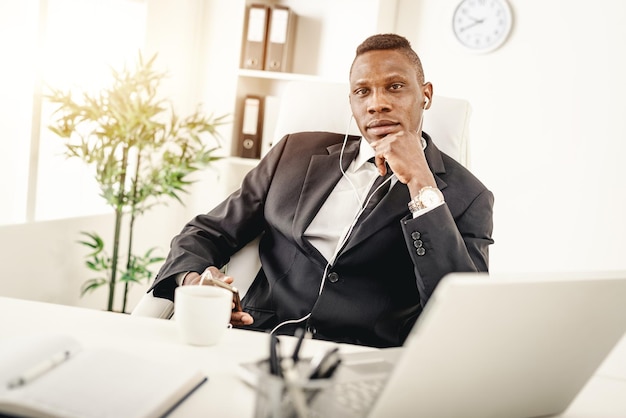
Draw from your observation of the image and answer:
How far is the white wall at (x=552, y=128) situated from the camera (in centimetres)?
299

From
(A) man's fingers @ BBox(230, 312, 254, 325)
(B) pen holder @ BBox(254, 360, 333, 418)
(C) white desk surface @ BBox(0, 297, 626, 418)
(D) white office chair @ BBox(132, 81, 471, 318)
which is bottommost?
(A) man's fingers @ BBox(230, 312, 254, 325)

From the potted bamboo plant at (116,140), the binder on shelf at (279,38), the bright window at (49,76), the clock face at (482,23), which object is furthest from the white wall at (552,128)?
the bright window at (49,76)

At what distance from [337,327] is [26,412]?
2.86ft

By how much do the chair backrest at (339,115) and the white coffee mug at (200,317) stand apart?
883 mm

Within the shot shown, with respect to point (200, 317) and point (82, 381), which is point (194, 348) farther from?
point (82, 381)

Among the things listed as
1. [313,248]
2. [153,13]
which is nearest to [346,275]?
[313,248]

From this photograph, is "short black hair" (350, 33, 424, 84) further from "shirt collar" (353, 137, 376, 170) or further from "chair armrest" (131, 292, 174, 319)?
"chair armrest" (131, 292, 174, 319)

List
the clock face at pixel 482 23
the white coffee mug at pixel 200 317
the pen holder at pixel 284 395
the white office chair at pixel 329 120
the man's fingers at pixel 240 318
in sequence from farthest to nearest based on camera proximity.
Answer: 1. the clock face at pixel 482 23
2. the white office chair at pixel 329 120
3. the man's fingers at pixel 240 318
4. the white coffee mug at pixel 200 317
5. the pen holder at pixel 284 395

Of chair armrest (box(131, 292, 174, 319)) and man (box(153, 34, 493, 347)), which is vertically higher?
man (box(153, 34, 493, 347))

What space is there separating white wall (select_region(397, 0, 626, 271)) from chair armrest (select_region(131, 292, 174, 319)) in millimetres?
2181

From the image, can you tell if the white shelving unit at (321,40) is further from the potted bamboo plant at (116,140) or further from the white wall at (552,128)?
the potted bamboo plant at (116,140)

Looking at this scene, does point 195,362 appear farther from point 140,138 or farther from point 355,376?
point 140,138

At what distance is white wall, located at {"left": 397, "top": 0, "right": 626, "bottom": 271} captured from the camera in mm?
2990

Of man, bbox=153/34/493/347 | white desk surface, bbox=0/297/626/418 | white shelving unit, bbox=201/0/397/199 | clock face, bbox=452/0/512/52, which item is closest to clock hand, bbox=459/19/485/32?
clock face, bbox=452/0/512/52
